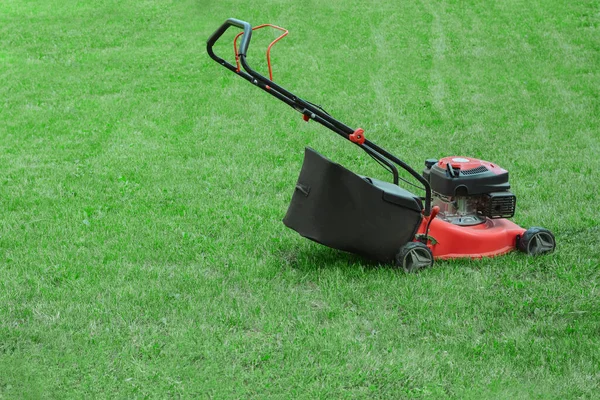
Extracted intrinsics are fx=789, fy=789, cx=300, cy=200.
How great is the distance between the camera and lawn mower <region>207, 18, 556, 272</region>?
4.29 m

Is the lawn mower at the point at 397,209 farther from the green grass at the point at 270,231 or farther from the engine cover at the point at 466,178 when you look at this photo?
the green grass at the point at 270,231

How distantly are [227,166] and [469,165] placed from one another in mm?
2838

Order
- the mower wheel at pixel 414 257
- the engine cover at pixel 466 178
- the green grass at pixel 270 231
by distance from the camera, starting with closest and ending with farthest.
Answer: the green grass at pixel 270 231 → the mower wheel at pixel 414 257 → the engine cover at pixel 466 178

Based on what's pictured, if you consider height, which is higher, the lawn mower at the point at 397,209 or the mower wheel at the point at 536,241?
the lawn mower at the point at 397,209

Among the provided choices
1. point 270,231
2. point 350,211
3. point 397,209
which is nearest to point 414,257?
point 397,209

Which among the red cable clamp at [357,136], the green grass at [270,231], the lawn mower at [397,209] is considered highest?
the red cable clamp at [357,136]

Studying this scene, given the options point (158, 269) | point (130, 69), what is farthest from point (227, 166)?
point (130, 69)

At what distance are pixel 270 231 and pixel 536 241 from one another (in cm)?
170

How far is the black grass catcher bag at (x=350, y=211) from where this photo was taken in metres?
4.26

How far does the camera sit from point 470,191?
4586 millimetres

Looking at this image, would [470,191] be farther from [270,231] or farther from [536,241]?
[270,231]

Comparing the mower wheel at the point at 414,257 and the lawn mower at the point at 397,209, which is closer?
the lawn mower at the point at 397,209

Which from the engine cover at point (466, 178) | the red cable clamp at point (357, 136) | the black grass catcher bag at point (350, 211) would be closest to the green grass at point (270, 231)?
the black grass catcher bag at point (350, 211)

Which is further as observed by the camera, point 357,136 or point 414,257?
point 414,257
